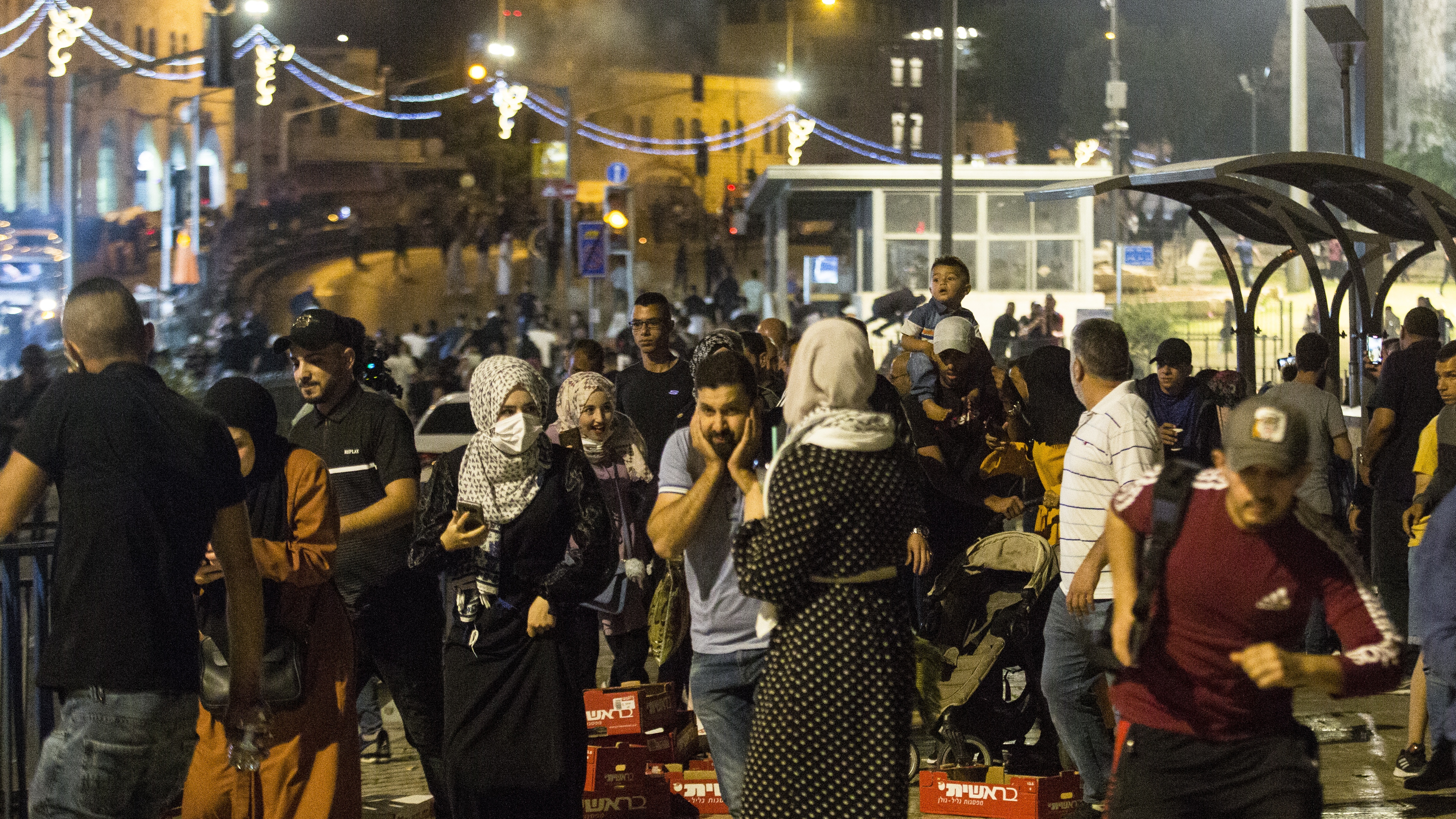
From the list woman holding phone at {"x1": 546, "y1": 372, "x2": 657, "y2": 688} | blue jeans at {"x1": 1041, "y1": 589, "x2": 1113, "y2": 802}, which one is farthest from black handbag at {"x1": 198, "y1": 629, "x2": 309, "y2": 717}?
blue jeans at {"x1": 1041, "y1": 589, "x2": 1113, "y2": 802}

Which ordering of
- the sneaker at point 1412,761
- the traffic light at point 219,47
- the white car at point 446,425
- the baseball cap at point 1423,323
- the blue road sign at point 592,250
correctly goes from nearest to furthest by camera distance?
1. the sneaker at point 1412,761
2. the baseball cap at point 1423,323
3. the traffic light at point 219,47
4. the white car at point 446,425
5. the blue road sign at point 592,250

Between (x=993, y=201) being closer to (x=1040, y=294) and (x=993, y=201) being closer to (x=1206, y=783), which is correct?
(x=1040, y=294)

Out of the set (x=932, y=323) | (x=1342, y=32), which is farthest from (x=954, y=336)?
(x=1342, y=32)

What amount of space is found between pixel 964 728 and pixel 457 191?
3016 inches

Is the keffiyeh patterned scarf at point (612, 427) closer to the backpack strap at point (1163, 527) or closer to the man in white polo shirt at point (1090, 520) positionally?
the man in white polo shirt at point (1090, 520)

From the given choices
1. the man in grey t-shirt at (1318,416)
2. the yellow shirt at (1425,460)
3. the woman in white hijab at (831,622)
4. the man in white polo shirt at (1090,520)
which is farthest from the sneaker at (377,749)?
the man in grey t-shirt at (1318,416)

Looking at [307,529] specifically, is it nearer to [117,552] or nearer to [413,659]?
[413,659]

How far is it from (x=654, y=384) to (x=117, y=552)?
4.93 m

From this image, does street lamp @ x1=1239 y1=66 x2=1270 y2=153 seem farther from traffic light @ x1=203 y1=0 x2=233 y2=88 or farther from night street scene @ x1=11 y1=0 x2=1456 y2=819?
night street scene @ x1=11 y1=0 x2=1456 y2=819

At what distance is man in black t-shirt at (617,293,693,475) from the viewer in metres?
8.48

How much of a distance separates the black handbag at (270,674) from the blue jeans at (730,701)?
4.07ft

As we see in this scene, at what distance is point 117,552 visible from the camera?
3.77 meters

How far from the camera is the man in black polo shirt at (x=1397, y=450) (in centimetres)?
848

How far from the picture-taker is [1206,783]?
11.9ft
